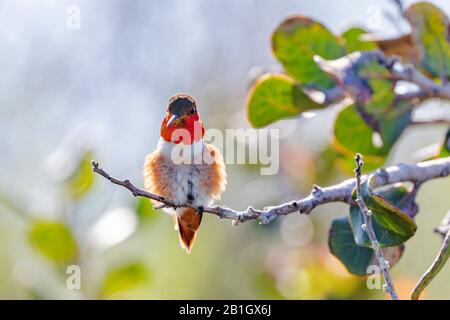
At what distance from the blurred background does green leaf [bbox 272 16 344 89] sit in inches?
16.8

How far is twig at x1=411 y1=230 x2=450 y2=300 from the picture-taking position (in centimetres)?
256

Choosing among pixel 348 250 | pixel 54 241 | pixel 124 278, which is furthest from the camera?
pixel 124 278

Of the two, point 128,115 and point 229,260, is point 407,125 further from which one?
point 229,260

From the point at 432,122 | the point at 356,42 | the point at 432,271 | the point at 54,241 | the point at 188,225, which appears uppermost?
the point at 356,42

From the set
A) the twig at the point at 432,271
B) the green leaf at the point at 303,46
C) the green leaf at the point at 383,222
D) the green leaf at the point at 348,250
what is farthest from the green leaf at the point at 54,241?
the twig at the point at 432,271

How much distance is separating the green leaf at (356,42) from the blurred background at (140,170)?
392 mm

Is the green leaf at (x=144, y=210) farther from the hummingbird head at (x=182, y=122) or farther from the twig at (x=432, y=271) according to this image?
the twig at (x=432, y=271)

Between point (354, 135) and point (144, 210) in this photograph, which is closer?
point (354, 135)

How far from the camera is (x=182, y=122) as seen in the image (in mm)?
3373

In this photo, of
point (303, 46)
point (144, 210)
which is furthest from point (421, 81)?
point (144, 210)

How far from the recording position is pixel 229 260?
22.6 feet

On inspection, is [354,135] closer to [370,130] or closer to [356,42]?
[370,130]

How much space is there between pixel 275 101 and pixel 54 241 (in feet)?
5.25

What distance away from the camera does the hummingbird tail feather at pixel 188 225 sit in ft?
11.7
